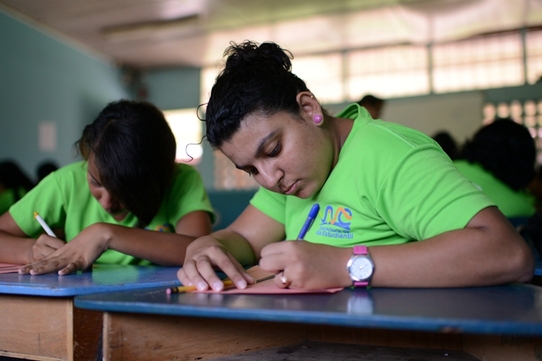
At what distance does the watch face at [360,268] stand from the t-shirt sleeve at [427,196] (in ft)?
0.42

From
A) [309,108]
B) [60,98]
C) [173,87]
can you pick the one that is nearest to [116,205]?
[309,108]

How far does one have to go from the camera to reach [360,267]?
0.80 metres

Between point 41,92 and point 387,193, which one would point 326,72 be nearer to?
point 41,92

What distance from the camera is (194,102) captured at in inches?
285

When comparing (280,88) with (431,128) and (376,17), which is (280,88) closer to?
(376,17)

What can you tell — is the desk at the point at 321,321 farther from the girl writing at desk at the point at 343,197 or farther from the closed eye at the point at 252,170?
the closed eye at the point at 252,170

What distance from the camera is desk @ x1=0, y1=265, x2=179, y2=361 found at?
819mm

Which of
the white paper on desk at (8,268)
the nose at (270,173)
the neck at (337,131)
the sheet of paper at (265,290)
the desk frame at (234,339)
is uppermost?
the neck at (337,131)

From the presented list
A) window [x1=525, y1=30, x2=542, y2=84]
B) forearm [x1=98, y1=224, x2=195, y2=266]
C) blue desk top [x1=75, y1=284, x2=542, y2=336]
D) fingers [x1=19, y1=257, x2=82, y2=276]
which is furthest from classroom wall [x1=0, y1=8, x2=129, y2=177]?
window [x1=525, y1=30, x2=542, y2=84]

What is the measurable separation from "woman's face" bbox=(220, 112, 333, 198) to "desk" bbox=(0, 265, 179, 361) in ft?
0.87

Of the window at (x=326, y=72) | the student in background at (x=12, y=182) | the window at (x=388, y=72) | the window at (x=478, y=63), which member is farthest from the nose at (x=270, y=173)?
the window at (x=326, y=72)

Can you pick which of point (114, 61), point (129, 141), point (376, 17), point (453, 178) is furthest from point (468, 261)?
point (114, 61)

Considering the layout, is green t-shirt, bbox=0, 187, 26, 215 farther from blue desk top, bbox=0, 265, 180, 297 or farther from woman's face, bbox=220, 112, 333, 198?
woman's face, bbox=220, 112, 333, 198

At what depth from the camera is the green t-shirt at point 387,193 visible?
84 centimetres
